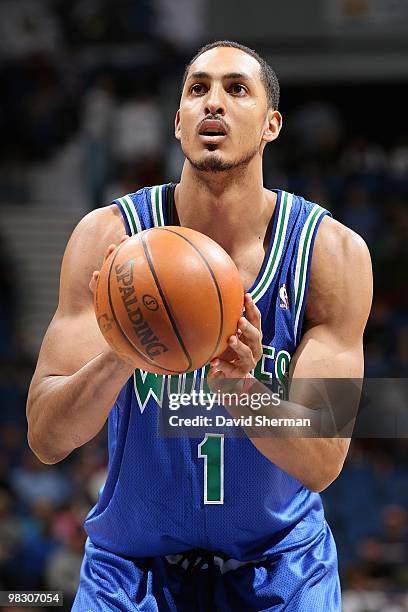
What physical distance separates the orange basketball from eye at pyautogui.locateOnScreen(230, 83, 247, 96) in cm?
75

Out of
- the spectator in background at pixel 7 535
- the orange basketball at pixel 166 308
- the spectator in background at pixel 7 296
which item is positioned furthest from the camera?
the spectator in background at pixel 7 296

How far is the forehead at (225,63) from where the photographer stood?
10.5 feet

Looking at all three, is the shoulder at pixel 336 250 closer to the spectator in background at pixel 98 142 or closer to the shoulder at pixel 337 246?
Answer: the shoulder at pixel 337 246

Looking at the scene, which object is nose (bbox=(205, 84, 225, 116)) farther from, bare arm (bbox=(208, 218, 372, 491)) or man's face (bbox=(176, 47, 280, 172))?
bare arm (bbox=(208, 218, 372, 491))

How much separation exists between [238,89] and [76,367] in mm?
942

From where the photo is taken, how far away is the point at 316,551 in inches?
128

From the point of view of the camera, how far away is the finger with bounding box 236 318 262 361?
8.57 ft

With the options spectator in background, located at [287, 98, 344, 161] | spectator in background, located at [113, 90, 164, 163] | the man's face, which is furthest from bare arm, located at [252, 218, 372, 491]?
spectator in background, located at [287, 98, 344, 161]

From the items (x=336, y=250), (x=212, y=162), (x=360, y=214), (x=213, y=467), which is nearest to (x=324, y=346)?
(x=336, y=250)

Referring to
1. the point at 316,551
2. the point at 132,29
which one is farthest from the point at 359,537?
the point at 132,29

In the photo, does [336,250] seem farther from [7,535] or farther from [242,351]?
[7,535]

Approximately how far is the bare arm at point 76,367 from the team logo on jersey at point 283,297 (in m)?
0.50

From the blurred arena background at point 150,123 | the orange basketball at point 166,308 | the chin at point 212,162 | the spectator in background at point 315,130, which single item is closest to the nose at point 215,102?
the chin at point 212,162

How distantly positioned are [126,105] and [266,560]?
7691mm
